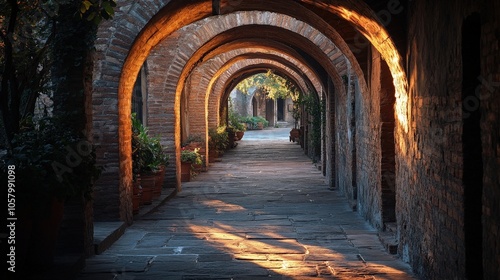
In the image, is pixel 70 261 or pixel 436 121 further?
pixel 70 261

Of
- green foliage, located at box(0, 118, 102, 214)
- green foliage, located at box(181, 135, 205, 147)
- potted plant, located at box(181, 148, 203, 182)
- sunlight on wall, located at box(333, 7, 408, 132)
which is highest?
sunlight on wall, located at box(333, 7, 408, 132)

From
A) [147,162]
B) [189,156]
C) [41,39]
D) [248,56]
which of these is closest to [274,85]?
[248,56]

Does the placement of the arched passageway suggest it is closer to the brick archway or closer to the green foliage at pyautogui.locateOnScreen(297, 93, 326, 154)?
the brick archway

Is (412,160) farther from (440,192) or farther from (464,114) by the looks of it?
(464,114)

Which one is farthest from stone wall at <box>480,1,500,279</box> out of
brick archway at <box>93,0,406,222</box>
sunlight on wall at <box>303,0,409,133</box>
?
brick archway at <box>93,0,406,222</box>

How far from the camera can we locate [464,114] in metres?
3.85

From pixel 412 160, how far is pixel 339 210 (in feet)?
13.1

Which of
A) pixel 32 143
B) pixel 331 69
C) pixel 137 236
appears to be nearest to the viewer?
pixel 32 143

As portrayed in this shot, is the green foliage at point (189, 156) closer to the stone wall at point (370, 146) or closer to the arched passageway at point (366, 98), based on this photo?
the arched passageway at point (366, 98)

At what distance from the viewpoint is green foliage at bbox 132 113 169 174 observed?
929cm

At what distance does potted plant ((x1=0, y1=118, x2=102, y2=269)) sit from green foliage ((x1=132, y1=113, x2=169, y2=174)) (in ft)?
10.8

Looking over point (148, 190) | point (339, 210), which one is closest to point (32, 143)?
point (148, 190)

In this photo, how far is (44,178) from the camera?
4.82 meters

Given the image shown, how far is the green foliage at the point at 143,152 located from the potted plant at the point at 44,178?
3.29 m
